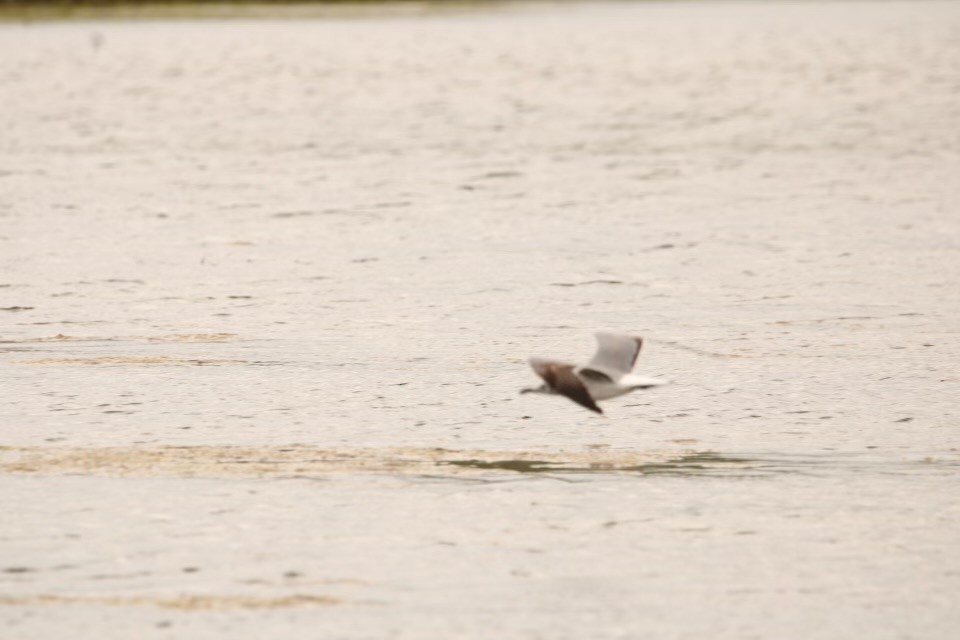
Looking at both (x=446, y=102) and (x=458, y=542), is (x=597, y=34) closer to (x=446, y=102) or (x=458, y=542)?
(x=446, y=102)

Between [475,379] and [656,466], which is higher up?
[475,379]

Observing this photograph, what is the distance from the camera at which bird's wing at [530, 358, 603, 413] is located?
3992mm

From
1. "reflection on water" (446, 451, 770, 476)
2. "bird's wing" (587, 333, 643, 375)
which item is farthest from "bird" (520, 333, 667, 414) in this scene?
"reflection on water" (446, 451, 770, 476)

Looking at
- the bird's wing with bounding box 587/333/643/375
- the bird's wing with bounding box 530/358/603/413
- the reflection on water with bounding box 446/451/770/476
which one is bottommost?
the reflection on water with bounding box 446/451/770/476

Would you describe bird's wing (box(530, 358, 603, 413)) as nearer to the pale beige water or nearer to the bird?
the bird

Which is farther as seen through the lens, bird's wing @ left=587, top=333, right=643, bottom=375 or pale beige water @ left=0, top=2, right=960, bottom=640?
bird's wing @ left=587, top=333, right=643, bottom=375

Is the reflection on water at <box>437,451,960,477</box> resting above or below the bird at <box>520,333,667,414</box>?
below

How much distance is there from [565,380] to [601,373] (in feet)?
0.38

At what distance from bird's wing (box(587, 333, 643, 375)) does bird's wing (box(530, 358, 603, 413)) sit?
0.09m

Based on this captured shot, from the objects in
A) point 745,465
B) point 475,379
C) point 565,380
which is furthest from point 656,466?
point 475,379

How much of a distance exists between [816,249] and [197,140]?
5.29 meters

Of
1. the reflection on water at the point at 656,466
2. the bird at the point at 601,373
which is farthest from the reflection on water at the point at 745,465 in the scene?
the bird at the point at 601,373

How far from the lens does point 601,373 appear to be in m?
4.09

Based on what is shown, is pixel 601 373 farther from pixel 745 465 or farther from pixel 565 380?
pixel 745 465
